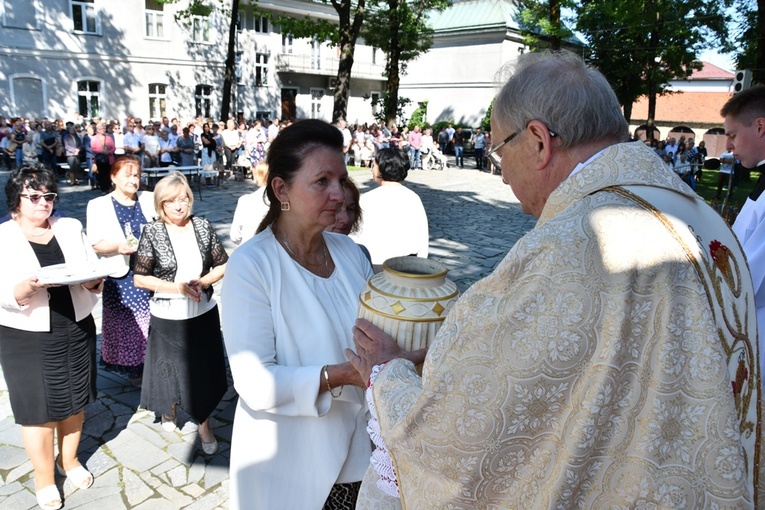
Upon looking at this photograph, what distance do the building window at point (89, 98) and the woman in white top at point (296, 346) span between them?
93.9 ft

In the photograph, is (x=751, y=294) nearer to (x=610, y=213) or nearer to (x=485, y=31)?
(x=610, y=213)

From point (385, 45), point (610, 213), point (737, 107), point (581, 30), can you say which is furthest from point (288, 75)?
point (610, 213)

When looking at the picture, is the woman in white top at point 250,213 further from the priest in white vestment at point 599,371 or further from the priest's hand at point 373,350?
the priest in white vestment at point 599,371

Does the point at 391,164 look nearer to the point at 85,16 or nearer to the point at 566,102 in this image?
the point at 566,102

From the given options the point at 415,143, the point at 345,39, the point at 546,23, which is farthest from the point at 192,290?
the point at 546,23

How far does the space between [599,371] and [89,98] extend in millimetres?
30216

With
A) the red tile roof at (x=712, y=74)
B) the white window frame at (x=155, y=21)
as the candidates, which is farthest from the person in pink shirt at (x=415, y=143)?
the red tile roof at (x=712, y=74)

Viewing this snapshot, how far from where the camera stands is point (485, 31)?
3750 cm

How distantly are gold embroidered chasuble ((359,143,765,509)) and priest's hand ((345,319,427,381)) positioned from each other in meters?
0.38

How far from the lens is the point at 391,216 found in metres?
4.66

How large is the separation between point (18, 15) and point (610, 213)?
1153 inches

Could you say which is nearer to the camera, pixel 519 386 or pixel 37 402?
pixel 519 386

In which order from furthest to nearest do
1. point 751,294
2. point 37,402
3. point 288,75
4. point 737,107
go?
point 288,75
point 737,107
point 37,402
point 751,294

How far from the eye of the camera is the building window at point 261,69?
111ft
